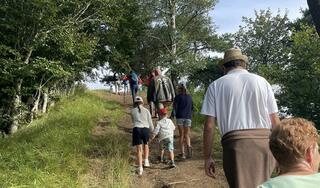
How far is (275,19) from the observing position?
5338 cm

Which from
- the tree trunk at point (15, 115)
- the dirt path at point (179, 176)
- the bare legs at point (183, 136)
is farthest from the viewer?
the tree trunk at point (15, 115)

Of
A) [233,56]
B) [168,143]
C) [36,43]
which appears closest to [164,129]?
[168,143]

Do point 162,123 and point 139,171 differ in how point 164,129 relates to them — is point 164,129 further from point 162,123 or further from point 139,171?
point 139,171

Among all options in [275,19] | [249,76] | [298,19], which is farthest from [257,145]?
[275,19]

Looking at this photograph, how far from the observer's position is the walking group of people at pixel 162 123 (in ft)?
36.0

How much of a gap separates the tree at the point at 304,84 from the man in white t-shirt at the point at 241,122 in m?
21.9

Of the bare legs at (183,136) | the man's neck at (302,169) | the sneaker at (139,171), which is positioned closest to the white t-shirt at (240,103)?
the man's neck at (302,169)

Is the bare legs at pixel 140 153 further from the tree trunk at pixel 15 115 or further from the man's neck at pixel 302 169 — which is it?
the tree trunk at pixel 15 115

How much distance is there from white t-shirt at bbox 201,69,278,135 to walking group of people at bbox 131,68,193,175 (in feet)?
19.4

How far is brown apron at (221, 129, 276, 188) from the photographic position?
15.4ft

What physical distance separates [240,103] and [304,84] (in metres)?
23.0

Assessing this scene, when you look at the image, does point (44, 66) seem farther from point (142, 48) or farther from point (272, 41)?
point (272, 41)

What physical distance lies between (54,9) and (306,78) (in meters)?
15.4

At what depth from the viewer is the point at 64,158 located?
10070 mm
